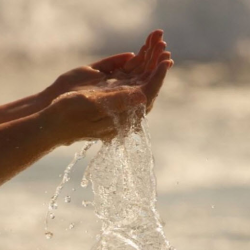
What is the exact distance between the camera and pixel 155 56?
174 inches

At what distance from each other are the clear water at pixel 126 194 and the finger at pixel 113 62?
0.50 m

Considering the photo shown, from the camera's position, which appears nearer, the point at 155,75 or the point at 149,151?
the point at 155,75

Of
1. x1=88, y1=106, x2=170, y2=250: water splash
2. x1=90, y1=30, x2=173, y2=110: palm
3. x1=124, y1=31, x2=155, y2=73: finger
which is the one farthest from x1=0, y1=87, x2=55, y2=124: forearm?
x1=124, y1=31, x2=155, y2=73: finger

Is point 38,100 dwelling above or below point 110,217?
above

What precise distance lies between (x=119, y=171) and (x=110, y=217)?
398 millimetres

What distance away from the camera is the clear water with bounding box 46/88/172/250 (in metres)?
4.72

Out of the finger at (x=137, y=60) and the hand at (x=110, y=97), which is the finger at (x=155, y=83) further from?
the finger at (x=137, y=60)

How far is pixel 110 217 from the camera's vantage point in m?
5.05

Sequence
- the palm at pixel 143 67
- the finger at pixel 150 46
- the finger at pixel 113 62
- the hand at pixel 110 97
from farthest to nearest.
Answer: the finger at pixel 113 62, the finger at pixel 150 46, the palm at pixel 143 67, the hand at pixel 110 97

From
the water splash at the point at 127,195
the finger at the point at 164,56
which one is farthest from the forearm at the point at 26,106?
the finger at the point at 164,56

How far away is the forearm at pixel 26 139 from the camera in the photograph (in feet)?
13.1

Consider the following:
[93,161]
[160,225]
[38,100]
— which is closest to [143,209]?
[160,225]

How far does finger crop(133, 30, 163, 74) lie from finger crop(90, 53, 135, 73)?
0.16m

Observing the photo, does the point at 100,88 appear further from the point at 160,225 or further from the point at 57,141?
the point at 160,225
